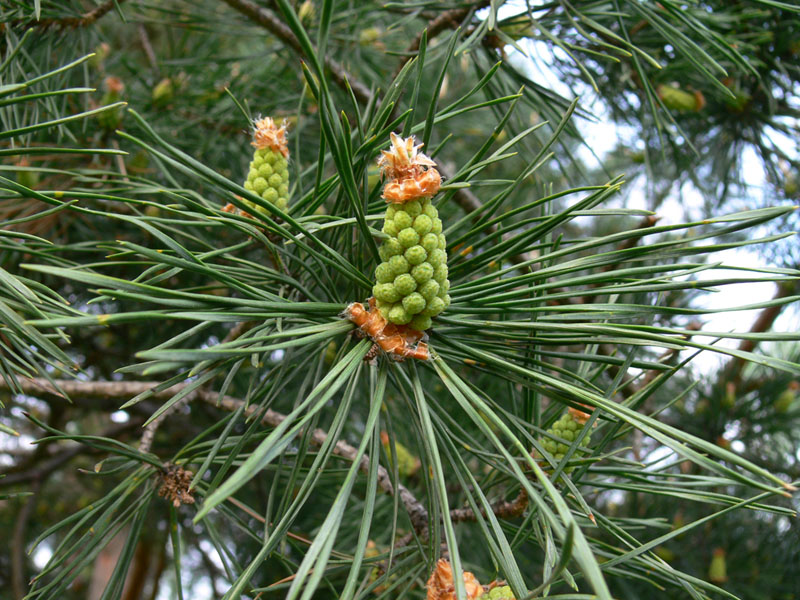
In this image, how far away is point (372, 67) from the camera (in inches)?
50.3

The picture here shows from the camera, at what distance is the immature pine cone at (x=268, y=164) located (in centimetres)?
64

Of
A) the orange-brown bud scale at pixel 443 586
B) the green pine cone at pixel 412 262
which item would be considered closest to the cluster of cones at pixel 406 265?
the green pine cone at pixel 412 262

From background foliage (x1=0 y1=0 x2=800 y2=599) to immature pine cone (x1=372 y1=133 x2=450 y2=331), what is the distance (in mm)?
25

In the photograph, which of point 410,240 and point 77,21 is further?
point 77,21

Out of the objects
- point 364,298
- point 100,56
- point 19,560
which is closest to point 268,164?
point 364,298

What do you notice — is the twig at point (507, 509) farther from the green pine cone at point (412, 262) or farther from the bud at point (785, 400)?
the bud at point (785, 400)

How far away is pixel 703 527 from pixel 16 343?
1338mm

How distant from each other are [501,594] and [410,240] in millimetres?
287

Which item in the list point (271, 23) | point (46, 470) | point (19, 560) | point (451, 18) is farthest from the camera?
point (46, 470)

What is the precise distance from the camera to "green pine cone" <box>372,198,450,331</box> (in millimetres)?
453

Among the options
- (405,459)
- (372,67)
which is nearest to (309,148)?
(372,67)

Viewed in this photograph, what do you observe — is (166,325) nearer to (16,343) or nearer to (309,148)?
(309,148)

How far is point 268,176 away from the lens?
2.11ft

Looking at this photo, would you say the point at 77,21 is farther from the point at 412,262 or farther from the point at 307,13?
the point at 412,262
